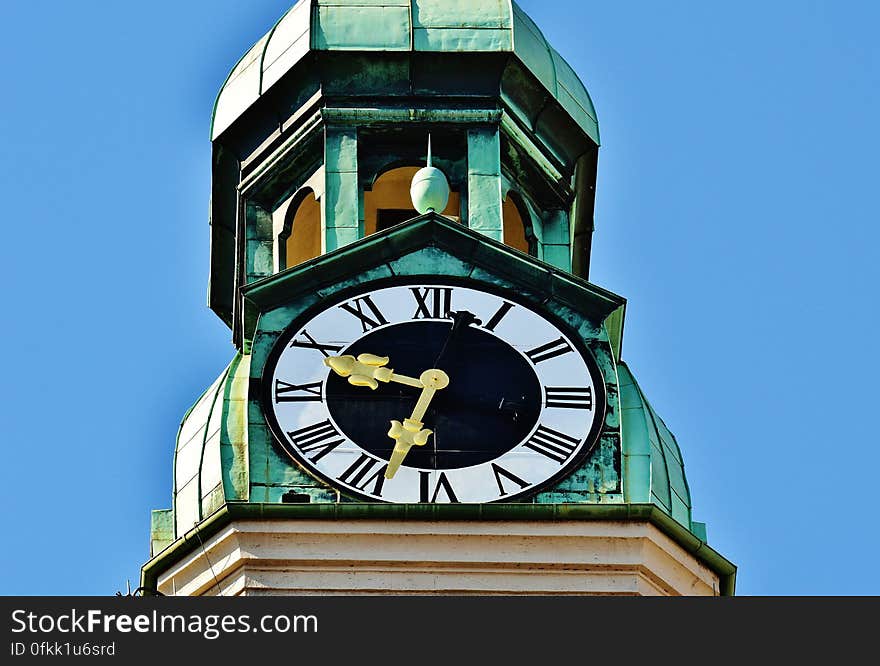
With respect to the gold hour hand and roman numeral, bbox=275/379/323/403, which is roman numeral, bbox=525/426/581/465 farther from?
roman numeral, bbox=275/379/323/403

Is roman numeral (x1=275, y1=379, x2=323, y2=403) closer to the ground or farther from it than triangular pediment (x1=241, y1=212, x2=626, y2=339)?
closer to the ground

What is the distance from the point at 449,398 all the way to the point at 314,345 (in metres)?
0.99

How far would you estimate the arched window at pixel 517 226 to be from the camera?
33.3 meters

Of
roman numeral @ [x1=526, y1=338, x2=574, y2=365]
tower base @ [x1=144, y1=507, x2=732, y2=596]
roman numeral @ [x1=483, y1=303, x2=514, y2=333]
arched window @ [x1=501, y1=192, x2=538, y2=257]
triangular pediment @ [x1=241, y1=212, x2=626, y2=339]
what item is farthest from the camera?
arched window @ [x1=501, y1=192, x2=538, y2=257]

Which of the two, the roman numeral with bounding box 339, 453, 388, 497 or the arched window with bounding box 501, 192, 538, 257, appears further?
the arched window with bounding box 501, 192, 538, 257

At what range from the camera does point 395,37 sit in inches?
1318

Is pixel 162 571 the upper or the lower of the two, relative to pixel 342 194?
lower

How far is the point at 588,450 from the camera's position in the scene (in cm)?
3042

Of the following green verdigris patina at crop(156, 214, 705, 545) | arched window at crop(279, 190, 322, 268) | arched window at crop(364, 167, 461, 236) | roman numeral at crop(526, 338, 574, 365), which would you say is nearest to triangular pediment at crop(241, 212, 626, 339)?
green verdigris patina at crop(156, 214, 705, 545)

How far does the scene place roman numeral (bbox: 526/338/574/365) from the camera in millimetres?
30969
